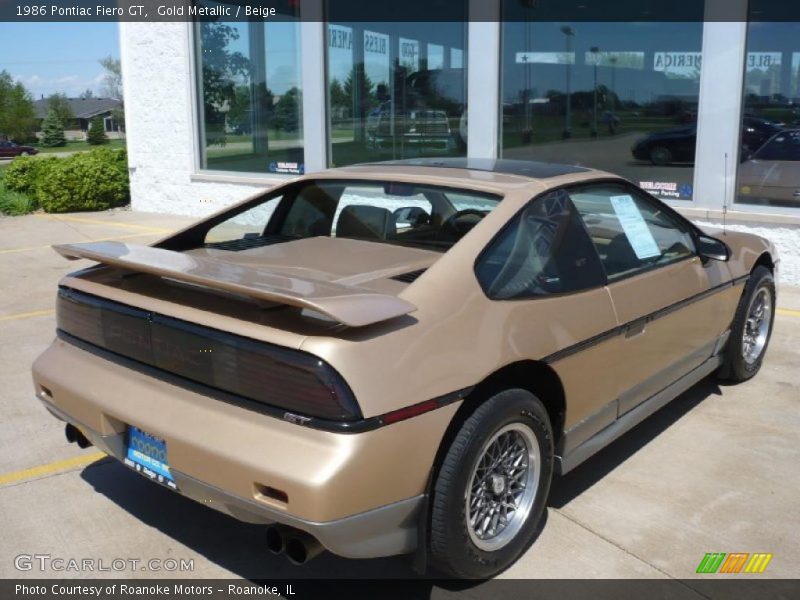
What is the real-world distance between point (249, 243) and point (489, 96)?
21.4 ft

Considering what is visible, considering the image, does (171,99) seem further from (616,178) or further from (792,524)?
(792,524)

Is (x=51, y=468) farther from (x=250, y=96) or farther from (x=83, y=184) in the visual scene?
(x=83, y=184)

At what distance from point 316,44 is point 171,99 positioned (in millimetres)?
3381

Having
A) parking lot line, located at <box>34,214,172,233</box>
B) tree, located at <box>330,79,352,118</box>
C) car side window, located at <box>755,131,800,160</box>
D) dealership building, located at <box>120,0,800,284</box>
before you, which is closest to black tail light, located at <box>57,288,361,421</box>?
dealership building, located at <box>120,0,800,284</box>

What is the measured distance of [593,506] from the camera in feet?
12.8

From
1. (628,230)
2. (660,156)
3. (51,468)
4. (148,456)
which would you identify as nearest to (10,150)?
(660,156)

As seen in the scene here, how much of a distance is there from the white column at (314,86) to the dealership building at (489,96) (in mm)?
23

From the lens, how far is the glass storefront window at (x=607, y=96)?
8906 mm

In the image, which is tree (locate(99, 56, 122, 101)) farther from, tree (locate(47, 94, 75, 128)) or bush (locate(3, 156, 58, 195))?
bush (locate(3, 156, 58, 195))

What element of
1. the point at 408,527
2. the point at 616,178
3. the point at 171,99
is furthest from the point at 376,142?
the point at 408,527

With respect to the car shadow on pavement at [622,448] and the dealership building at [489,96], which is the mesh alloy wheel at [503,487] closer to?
the car shadow on pavement at [622,448]

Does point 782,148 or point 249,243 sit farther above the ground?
point 782,148

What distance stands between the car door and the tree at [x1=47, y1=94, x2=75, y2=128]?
101269 millimetres

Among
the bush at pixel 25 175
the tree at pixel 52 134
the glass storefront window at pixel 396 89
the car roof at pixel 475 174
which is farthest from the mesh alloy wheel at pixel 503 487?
the tree at pixel 52 134
